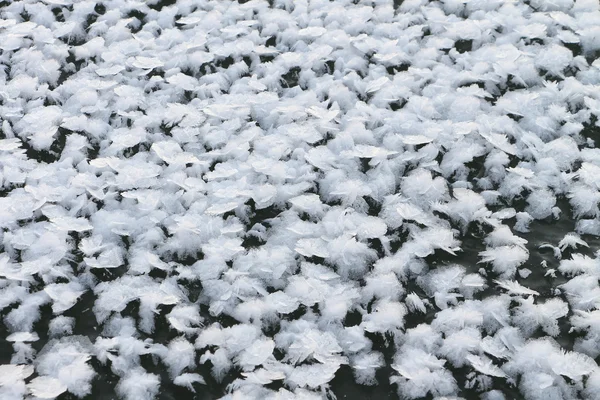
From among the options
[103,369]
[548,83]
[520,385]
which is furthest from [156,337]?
[548,83]

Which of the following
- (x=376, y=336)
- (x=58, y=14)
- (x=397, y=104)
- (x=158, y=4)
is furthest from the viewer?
(x=158, y=4)

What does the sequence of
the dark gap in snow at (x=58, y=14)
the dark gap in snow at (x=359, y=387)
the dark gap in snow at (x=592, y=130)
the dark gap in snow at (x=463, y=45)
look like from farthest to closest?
the dark gap in snow at (x=58, y=14)
the dark gap in snow at (x=463, y=45)
the dark gap in snow at (x=592, y=130)
the dark gap in snow at (x=359, y=387)

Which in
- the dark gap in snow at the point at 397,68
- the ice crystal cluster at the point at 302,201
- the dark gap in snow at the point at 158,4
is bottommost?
the ice crystal cluster at the point at 302,201

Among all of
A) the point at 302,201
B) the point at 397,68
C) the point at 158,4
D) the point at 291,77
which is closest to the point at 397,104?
the point at 397,68

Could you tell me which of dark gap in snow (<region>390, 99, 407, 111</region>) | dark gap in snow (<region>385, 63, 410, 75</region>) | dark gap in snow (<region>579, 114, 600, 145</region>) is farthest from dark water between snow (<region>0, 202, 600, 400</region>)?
dark gap in snow (<region>385, 63, 410, 75</region>)

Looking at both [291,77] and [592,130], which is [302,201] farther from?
[592,130]

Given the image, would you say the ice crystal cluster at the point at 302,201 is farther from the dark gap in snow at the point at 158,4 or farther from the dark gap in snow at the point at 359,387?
the dark gap in snow at the point at 158,4

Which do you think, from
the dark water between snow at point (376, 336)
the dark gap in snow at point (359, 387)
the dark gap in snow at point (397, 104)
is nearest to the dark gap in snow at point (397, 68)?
the dark gap in snow at point (397, 104)

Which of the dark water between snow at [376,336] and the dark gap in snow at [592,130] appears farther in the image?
the dark gap in snow at [592,130]
